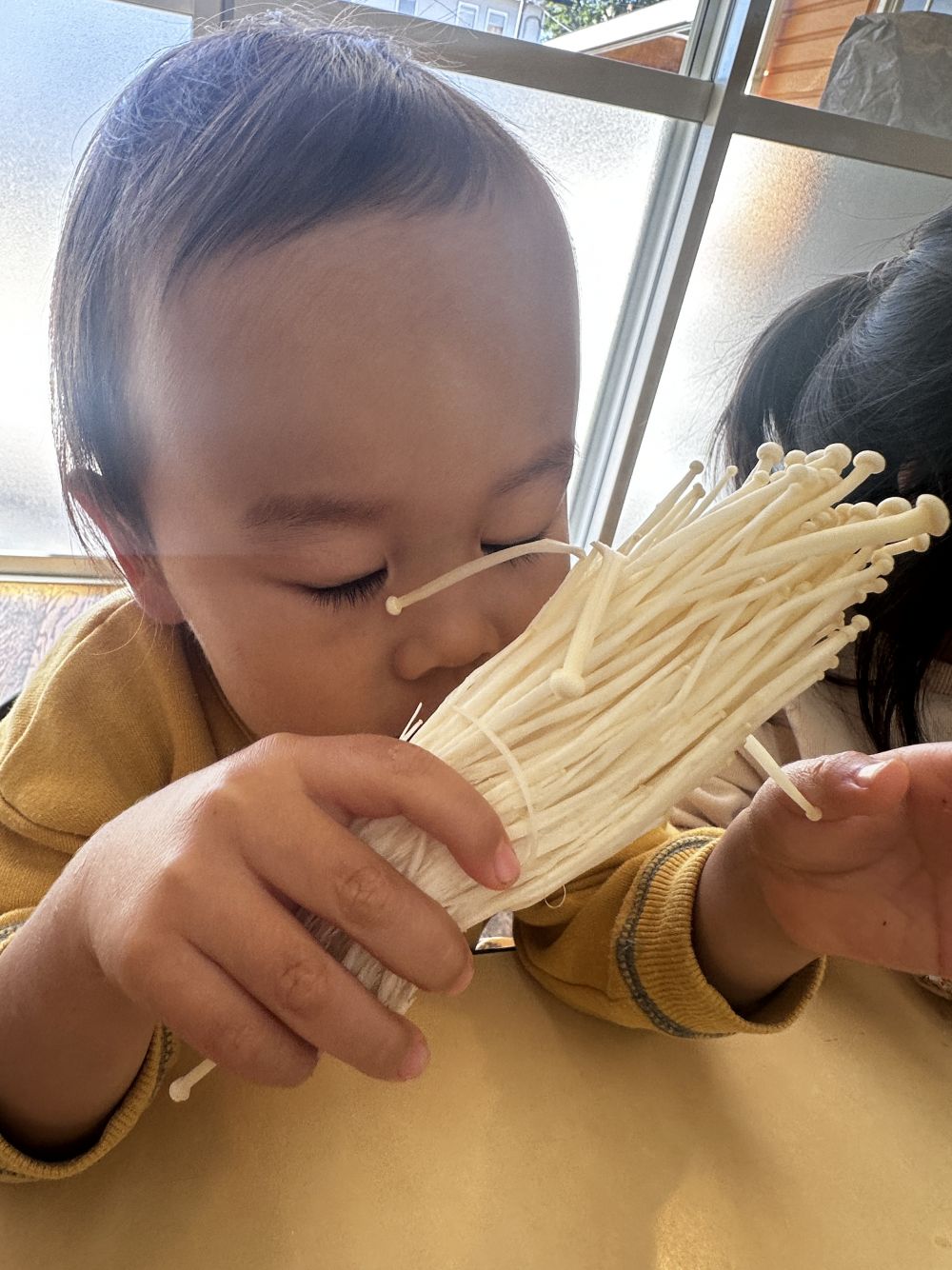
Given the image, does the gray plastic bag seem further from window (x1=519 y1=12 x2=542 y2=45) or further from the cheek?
the cheek

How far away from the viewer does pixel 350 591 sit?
509 millimetres

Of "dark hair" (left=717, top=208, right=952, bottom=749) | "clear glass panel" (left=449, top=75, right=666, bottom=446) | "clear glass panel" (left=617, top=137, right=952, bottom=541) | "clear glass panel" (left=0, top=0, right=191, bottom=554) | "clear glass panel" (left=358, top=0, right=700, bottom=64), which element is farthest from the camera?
"clear glass panel" (left=617, top=137, right=952, bottom=541)

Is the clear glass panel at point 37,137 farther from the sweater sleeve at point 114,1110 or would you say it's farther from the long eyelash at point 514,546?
the long eyelash at point 514,546

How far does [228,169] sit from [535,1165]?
638mm

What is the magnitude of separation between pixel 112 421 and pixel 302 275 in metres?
0.18

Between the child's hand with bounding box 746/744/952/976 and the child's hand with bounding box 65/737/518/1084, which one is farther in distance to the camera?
the child's hand with bounding box 746/744/952/976

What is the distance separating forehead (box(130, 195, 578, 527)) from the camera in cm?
48

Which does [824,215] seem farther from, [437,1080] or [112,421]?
[437,1080]

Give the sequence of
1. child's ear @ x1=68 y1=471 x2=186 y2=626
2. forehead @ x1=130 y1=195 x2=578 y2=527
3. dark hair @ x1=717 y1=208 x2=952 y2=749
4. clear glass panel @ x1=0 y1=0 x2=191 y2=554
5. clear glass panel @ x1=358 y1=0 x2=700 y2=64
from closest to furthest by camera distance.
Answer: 1. forehead @ x1=130 y1=195 x2=578 y2=527
2. child's ear @ x1=68 y1=471 x2=186 y2=626
3. dark hair @ x1=717 y1=208 x2=952 y2=749
4. clear glass panel @ x1=0 y1=0 x2=191 y2=554
5. clear glass panel @ x1=358 y1=0 x2=700 y2=64

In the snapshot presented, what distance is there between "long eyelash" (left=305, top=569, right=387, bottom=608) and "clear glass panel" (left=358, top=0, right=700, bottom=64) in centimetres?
145

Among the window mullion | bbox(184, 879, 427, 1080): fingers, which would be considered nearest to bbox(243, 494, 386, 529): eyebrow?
bbox(184, 879, 427, 1080): fingers

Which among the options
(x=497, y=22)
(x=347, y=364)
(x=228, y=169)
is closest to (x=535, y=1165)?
(x=347, y=364)

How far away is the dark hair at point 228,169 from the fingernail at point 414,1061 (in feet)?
1.27

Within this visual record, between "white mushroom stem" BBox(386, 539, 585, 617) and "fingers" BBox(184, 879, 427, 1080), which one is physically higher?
"white mushroom stem" BBox(386, 539, 585, 617)
